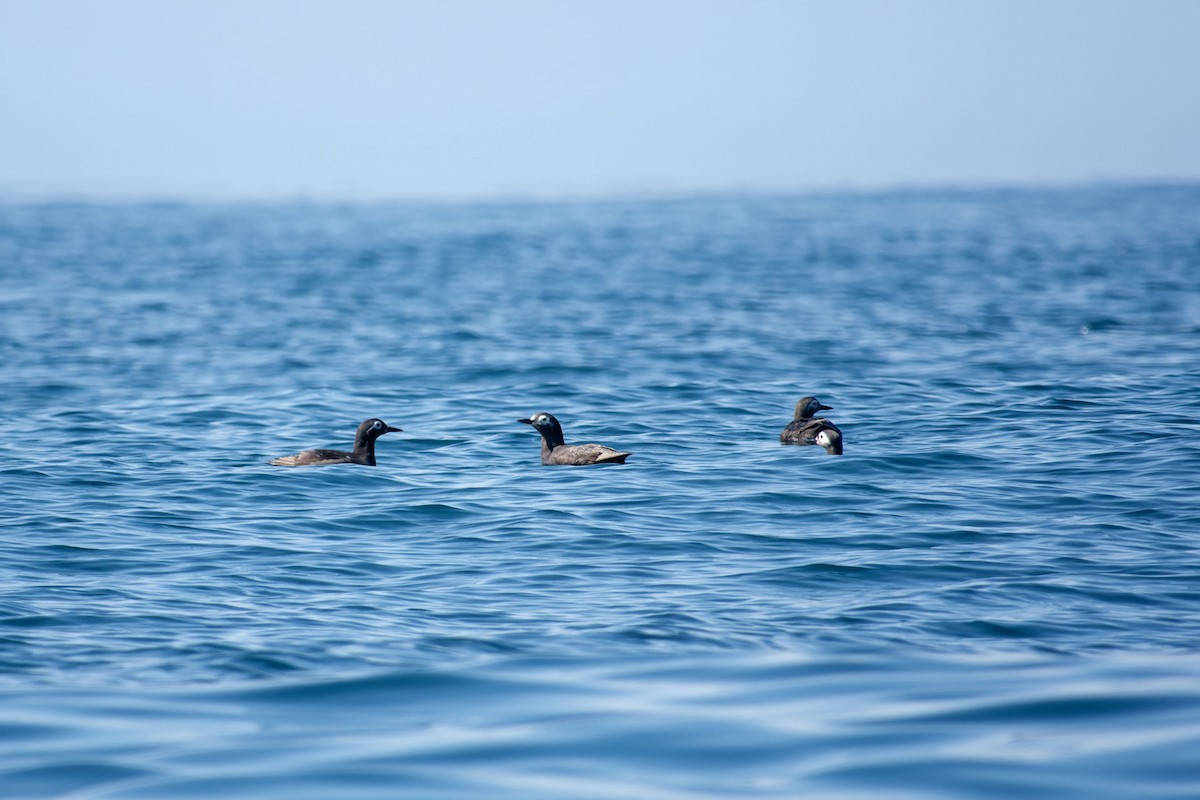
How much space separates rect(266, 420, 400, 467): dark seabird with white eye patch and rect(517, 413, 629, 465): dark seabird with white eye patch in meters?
1.69

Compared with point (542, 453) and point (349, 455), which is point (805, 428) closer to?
point (542, 453)

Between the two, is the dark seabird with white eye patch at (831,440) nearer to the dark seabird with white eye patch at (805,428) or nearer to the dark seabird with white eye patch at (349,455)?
the dark seabird with white eye patch at (805,428)

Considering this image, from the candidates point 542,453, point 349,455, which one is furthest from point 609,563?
point 349,455

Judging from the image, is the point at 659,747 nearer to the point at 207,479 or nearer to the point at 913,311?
the point at 207,479

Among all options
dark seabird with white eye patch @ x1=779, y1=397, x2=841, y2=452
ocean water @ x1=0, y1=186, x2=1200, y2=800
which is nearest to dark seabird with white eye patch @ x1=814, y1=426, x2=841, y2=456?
dark seabird with white eye patch @ x1=779, y1=397, x2=841, y2=452

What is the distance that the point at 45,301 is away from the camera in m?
35.4

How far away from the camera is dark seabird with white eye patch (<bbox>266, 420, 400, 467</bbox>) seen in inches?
588

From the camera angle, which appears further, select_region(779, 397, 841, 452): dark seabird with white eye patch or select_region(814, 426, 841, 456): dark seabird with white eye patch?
select_region(779, 397, 841, 452): dark seabird with white eye patch

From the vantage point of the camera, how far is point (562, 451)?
15.3m

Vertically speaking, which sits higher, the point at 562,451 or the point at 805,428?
the point at 805,428

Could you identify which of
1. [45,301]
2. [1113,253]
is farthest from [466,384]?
[1113,253]

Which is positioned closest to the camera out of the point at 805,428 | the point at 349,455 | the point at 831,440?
the point at 831,440

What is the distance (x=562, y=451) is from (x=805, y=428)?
2836 mm

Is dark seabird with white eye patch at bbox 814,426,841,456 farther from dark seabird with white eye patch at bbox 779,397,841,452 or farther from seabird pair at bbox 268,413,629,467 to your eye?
seabird pair at bbox 268,413,629,467
